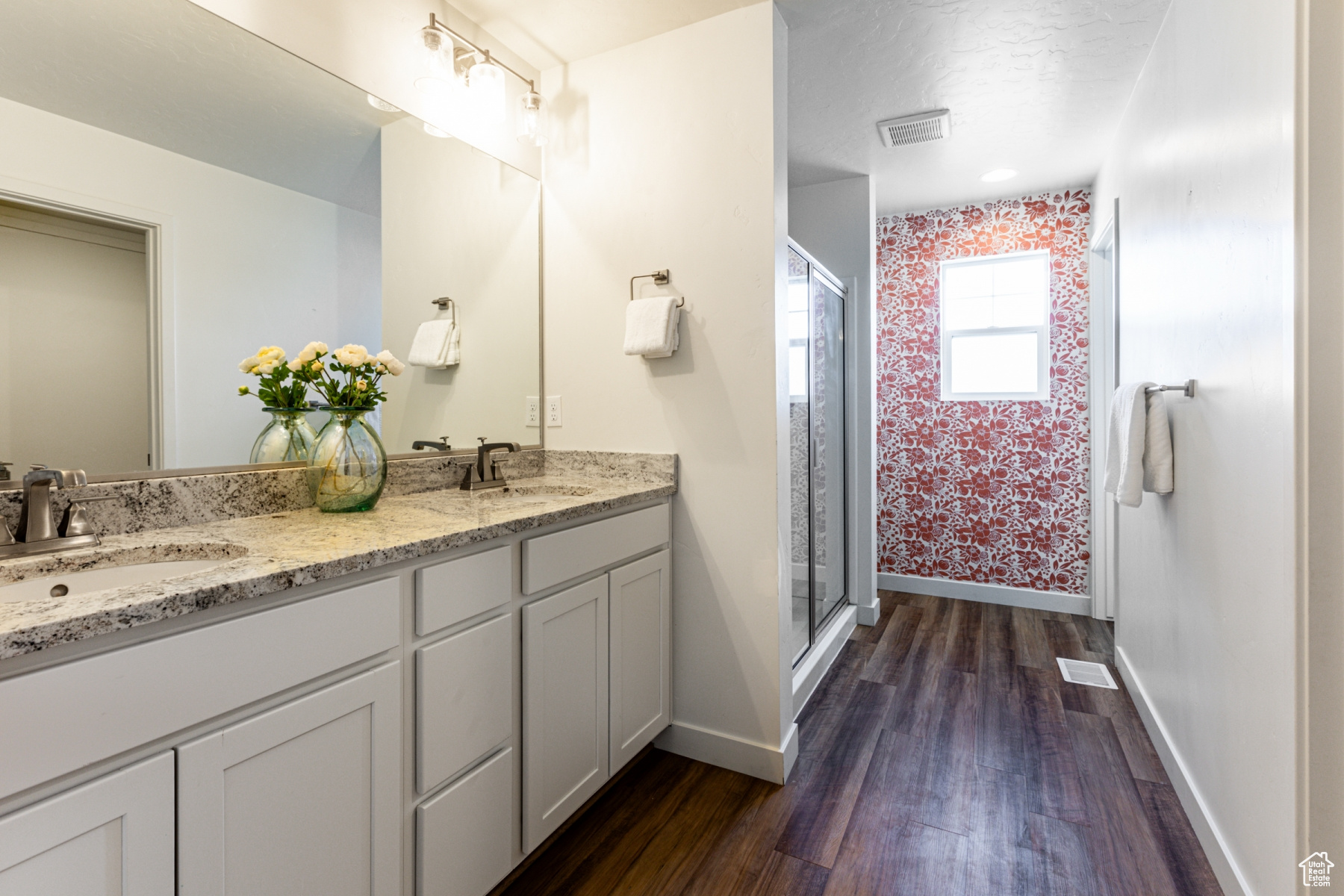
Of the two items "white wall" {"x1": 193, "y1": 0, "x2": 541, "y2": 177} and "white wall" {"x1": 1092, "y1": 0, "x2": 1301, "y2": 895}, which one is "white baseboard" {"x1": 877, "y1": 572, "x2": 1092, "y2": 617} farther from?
"white wall" {"x1": 193, "y1": 0, "x2": 541, "y2": 177}

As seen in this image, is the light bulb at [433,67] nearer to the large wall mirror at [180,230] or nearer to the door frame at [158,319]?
the large wall mirror at [180,230]

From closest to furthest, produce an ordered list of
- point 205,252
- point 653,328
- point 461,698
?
1. point 461,698
2. point 205,252
3. point 653,328

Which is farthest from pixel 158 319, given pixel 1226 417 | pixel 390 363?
pixel 1226 417

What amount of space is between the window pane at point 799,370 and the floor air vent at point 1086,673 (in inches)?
64.9

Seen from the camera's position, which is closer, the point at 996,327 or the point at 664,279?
the point at 664,279

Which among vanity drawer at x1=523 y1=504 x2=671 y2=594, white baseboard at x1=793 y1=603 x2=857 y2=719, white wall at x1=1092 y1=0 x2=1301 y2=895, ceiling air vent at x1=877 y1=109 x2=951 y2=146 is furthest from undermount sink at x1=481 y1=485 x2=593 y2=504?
ceiling air vent at x1=877 y1=109 x2=951 y2=146

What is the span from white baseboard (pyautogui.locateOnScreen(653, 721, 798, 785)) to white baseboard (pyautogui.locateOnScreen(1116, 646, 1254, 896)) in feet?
3.41

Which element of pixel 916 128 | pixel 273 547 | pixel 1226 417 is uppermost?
pixel 916 128

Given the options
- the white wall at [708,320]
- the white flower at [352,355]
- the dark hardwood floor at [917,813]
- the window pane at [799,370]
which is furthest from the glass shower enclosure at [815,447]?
the white flower at [352,355]

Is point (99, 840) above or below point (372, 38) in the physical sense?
below

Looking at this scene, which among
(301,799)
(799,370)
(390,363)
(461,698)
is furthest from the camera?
(799,370)

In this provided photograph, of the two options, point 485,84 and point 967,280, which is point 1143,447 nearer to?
point 967,280

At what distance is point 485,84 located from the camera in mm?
1929

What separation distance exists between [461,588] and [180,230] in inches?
38.6
